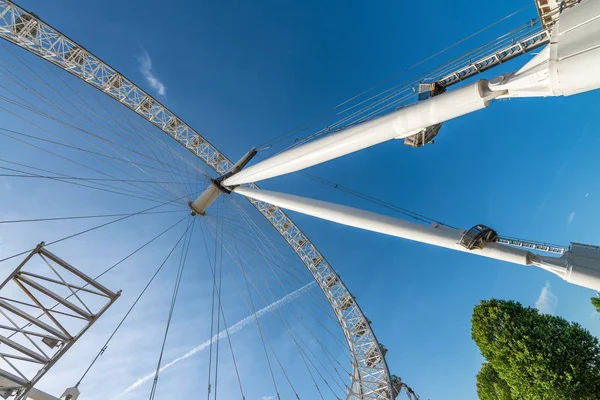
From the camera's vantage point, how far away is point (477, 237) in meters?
10.2

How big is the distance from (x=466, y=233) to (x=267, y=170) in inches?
310

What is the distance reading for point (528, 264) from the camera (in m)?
9.79

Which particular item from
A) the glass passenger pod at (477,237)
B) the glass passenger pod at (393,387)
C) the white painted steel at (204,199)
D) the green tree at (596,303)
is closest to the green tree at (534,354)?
the green tree at (596,303)

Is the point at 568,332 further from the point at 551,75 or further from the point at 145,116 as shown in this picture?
the point at 145,116

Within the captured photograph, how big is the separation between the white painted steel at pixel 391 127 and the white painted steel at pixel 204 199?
47.4ft

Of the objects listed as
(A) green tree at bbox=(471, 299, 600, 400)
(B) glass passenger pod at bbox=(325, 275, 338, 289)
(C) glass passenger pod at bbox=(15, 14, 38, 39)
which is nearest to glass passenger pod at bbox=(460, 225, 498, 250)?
(A) green tree at bbox=(471, 299, 600, 400)

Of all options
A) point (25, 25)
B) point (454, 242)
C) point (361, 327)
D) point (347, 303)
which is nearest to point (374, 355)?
point (361, 327)

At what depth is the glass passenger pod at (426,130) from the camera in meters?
14.1

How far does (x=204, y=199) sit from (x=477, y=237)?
69.5 feet

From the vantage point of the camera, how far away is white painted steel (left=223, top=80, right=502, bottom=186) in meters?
6.68

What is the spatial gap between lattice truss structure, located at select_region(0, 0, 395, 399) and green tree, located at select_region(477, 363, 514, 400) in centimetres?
898

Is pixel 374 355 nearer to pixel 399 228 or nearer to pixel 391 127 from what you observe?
pixel 399 228

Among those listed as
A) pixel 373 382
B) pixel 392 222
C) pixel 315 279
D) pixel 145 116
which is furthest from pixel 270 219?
pixel 392 222

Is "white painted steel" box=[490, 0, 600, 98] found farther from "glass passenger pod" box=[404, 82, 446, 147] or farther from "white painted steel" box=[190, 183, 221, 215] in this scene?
"white painted steel" box=[190, 183, 221, 215]
